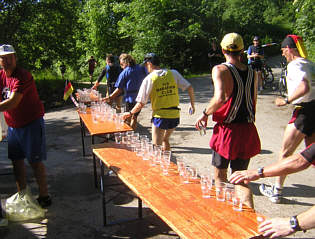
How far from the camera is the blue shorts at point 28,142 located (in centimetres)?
391

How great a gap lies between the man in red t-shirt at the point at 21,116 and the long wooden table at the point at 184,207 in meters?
1.27

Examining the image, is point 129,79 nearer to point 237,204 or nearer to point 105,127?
point 105,127

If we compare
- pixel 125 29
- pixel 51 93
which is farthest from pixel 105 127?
pixel 125 29

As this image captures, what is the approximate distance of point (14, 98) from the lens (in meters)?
3.64

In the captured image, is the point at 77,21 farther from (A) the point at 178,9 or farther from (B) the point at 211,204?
(B) the point at 211,204

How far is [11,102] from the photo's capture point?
3.62 meters

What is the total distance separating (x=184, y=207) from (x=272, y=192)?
7.60 ft

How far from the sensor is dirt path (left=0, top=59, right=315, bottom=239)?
3.67 m

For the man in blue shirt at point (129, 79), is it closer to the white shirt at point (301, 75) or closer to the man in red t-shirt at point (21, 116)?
the man in red t-shirt at point (21, 116)

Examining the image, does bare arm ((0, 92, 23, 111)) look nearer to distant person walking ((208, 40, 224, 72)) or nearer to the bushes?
distant person walking ((208, 40, 224, 72))

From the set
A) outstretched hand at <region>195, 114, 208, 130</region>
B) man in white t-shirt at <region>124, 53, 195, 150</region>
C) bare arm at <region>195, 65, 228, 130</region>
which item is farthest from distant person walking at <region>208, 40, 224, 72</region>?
bare arm at <region>195, 65, 228, 130</region>

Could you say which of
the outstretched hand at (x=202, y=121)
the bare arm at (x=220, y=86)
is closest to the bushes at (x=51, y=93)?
the outstretched hand at (x=202, y=121)

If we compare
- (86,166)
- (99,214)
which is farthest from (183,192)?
(86,166)

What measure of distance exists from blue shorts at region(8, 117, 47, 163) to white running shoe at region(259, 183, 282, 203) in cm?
294
